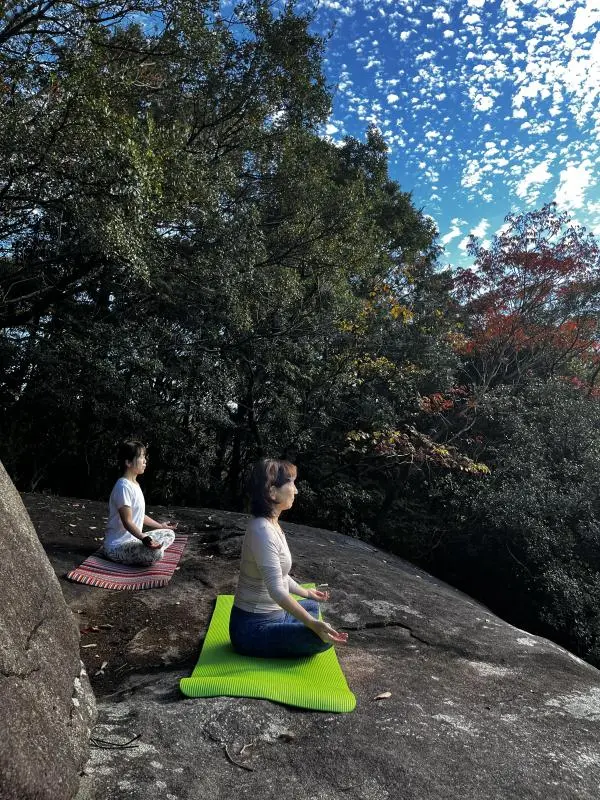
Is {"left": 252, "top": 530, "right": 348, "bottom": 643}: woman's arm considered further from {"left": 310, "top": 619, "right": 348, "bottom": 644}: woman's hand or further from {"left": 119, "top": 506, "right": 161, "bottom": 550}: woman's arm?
{"left": 119, "top": 506, "right": 161, "bottom": 550}: woman's arm

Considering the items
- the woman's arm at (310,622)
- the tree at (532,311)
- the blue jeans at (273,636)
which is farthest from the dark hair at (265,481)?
the tree at (532,311)

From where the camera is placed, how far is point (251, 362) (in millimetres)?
9414

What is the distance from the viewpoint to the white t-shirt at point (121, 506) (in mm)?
4789

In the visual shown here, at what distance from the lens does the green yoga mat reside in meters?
2.67

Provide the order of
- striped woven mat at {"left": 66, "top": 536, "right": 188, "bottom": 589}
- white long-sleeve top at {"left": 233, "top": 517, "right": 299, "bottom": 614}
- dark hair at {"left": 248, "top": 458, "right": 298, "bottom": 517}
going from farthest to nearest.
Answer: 1. striped woven mat at {"left": 66, "top": 536, "right": 188, "bottom": 589}
2. dark hair at {"left": 248, "top": 458, "right": 298, "bottom": 517}
3. white long-sleeve top at {"left": 233, "top": 517, "right": 299, "bottom": 614}

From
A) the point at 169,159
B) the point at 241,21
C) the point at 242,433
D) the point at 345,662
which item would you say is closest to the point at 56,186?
the point at 169,159

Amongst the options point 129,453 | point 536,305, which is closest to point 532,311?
point 536,305

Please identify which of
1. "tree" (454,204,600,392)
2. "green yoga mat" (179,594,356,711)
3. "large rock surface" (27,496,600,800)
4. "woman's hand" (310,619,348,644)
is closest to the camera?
"large rock surface" (27,496,600,800)

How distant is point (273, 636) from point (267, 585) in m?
0.31

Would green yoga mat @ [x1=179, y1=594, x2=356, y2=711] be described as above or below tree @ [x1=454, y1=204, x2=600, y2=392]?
below

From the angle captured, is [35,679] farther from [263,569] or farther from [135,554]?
[135,554]

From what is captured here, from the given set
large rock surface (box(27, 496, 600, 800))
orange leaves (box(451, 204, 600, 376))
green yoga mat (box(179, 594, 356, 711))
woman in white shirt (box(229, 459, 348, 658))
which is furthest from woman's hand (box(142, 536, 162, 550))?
orange leaves (box(451, 204, 600, 376))

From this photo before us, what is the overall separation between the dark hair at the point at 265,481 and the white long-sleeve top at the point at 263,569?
61 millimetres

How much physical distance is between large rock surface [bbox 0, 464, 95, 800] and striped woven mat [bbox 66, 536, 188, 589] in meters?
1.78
